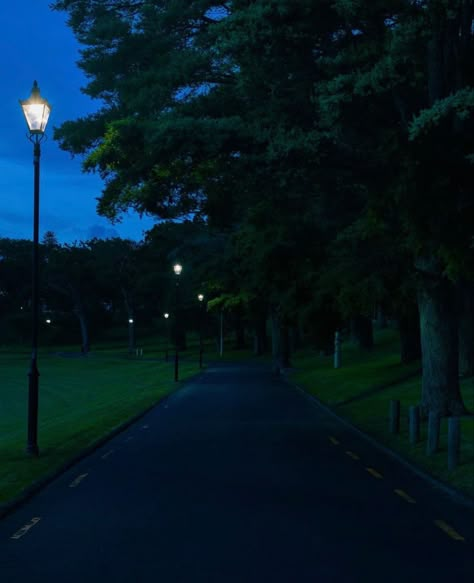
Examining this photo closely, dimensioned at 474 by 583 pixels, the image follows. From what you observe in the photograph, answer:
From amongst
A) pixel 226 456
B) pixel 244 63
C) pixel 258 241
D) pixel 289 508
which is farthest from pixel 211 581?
pixel 258 241

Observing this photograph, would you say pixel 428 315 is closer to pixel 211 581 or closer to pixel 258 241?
pixel 258 241

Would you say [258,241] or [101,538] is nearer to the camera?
[101,538]

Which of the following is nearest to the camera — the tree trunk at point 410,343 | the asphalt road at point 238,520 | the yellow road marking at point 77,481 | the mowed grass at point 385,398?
the asphalt road at point 238,520

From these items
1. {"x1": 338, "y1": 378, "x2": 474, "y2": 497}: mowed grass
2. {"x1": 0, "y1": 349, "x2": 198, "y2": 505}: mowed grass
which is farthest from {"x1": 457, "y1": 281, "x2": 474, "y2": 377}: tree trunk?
{"x1": 0, "y1": 349, "x2": 198, "y2": 505}: mowed grass

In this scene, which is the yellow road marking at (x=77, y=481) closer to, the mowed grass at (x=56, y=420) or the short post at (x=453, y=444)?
the mowed grass at (x=56, y=420)

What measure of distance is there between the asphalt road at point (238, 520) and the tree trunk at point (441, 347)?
4.69 metres

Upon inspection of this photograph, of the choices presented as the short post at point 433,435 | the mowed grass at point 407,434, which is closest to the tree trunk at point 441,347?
the mowed grass at point 407,434

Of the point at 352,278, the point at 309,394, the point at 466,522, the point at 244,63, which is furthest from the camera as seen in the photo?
the point at 309,394

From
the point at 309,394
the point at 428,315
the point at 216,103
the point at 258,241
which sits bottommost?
the point at 309,394

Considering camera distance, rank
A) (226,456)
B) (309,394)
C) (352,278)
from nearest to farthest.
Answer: (226,456) < (352,278) < (309,394)

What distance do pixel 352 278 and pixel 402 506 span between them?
18484 mm

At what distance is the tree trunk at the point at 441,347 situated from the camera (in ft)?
75.2

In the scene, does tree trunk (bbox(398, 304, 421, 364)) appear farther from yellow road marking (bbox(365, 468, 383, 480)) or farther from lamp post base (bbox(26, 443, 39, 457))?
lamp post base (bbox(26, 443, 39, 457))

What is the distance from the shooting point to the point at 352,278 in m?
29.8
